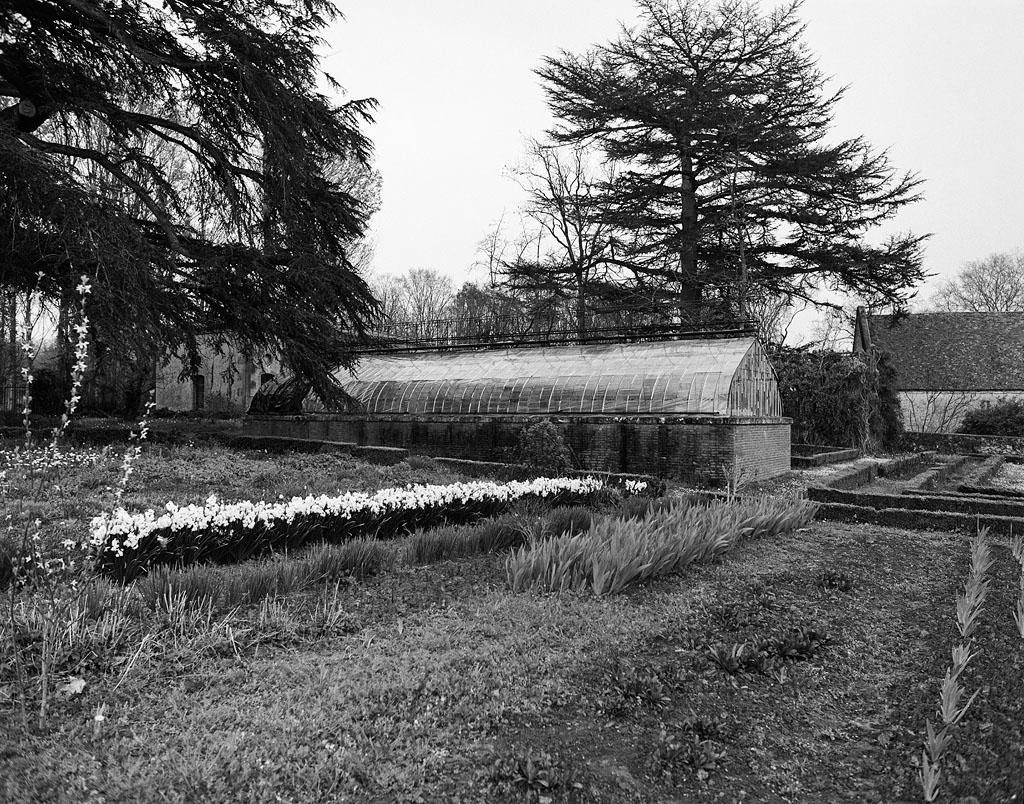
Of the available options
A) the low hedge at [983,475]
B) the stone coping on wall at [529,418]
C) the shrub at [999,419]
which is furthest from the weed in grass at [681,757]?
the shrub at [999,419]

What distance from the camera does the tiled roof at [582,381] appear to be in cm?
1523

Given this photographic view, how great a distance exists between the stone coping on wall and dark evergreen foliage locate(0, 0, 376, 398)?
8.37 feet

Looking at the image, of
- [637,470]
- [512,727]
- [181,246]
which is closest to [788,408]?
[637,470]

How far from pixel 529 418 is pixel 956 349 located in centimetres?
2734

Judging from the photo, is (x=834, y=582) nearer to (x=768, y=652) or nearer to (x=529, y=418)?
(x=768, y=652)

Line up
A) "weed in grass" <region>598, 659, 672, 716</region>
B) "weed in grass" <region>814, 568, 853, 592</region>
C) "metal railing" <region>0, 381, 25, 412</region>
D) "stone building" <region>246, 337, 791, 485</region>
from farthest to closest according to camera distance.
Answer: "metal railing" <region>0, 381, 25, 412</region>
"stone building" <region>246, 337, 791, 485</region>
"weed in grass" <region>814, 568, 853, 592</region>
"weed in grass" <region>598, 659, 672, 716</region>

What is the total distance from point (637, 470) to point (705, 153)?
16250 millimetres

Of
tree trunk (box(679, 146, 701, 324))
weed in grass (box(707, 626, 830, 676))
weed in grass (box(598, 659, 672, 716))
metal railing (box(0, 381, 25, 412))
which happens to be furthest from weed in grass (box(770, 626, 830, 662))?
metal railing (box(0, 381, 25, 412))

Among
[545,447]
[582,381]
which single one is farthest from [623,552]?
[582,381]

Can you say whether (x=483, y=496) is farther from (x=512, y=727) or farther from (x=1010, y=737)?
(x=1010, y=737)

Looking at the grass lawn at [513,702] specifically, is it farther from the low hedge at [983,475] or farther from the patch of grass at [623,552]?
the low hedge at [983,475]

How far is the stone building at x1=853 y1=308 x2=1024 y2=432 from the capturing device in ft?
103

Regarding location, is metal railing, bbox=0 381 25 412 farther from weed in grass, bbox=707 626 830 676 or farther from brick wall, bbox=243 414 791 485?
weed in grass, bbox=707 626 830 676

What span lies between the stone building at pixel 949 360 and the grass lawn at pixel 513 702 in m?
29.6
